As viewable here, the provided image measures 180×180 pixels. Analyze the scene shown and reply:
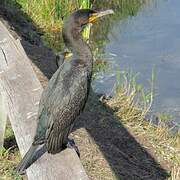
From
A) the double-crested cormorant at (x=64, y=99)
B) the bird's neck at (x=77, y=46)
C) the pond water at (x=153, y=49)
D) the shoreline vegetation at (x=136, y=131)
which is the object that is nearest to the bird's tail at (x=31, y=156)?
the double-crested cormorant at (x=64, y=99)

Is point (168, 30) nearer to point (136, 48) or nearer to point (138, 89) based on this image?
point (136, 48)

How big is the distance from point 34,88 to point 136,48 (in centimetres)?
603

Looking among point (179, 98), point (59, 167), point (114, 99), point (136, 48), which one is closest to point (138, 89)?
point (114, 99)

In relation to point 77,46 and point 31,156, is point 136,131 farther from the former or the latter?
point 31,156

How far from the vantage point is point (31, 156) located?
3.01 m

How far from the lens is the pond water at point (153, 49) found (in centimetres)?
798

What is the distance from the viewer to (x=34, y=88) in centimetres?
366

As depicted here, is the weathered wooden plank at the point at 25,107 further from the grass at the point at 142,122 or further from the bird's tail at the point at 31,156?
the grass at the point at 142,122

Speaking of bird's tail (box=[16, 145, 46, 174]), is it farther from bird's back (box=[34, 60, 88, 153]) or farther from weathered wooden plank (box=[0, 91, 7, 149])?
weathered wooden plank (box=[0, 91, 7, 149])

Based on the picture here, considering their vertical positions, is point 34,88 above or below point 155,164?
above

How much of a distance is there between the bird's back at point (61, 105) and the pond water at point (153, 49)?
391 cm

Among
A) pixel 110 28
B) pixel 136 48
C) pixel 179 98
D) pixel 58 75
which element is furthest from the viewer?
pixel 110 28

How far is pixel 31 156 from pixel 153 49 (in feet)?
21.8

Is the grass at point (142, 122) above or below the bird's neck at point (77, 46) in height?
below
